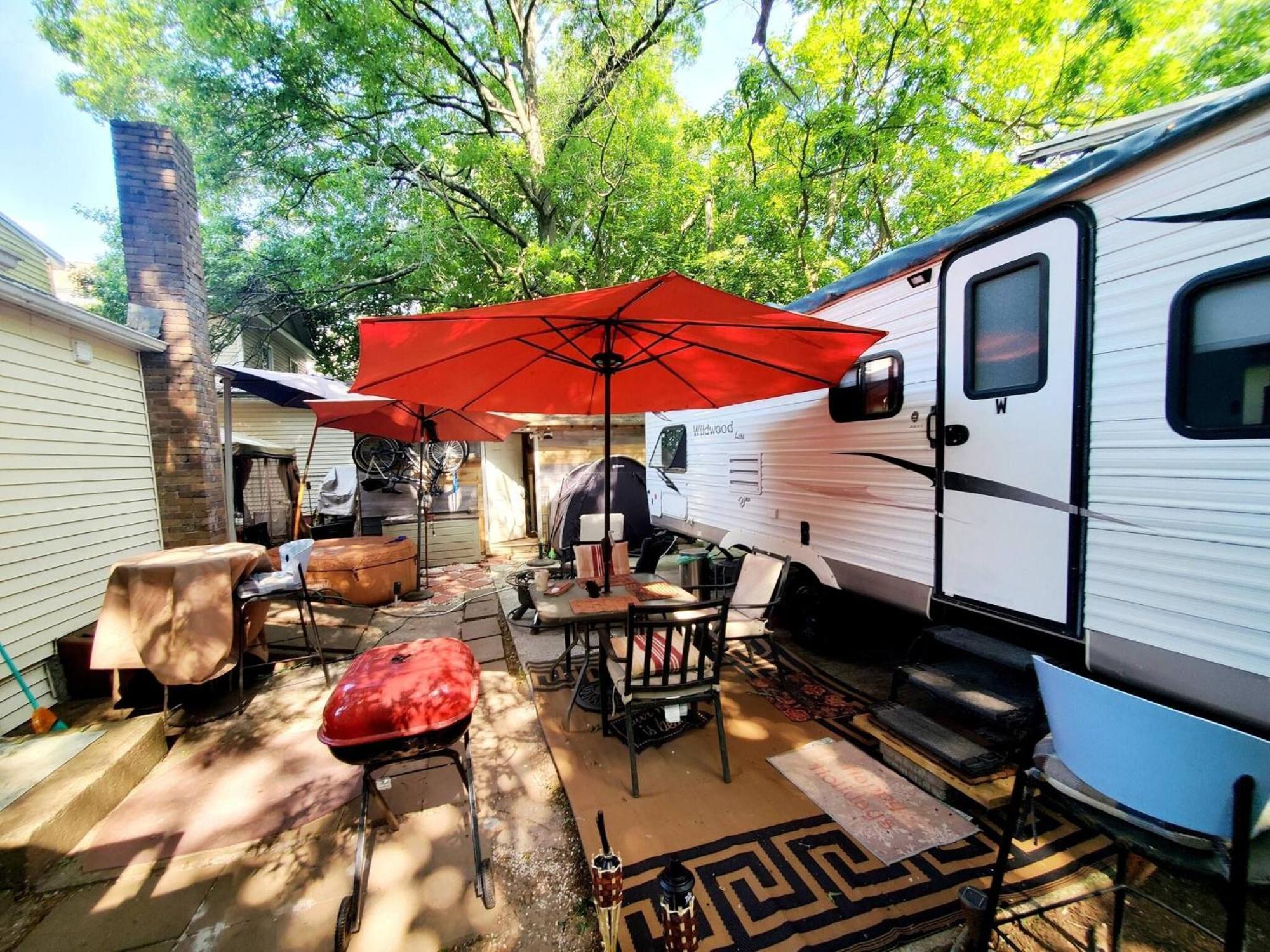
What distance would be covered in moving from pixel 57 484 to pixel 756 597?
18.5 ft

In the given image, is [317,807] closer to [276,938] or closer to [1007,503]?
[276,938]

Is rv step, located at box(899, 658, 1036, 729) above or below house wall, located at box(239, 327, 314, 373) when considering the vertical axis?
below

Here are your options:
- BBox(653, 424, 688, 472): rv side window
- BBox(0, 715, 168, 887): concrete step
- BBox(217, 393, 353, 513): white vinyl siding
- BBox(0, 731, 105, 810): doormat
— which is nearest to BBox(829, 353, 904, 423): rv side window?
BBox(653, 424, 688, 472): rv side window

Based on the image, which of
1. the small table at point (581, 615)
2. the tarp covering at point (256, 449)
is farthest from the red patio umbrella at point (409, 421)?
the small table at point (581, 615)

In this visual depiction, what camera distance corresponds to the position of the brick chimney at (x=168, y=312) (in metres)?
4.86

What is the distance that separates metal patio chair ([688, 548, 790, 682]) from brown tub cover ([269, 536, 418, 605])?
432 cm

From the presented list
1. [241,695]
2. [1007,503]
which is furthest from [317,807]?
[1007,503]

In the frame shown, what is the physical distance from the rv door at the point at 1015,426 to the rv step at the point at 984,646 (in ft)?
0.75

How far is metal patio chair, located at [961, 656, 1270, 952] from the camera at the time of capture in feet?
3.93

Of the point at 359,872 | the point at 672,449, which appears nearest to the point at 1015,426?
the point at 359,872

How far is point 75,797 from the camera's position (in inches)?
92.8

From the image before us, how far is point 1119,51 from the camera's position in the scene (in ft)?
26.8

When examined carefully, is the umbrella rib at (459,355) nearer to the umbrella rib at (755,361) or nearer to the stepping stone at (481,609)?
the umbrella rib at (755,361)

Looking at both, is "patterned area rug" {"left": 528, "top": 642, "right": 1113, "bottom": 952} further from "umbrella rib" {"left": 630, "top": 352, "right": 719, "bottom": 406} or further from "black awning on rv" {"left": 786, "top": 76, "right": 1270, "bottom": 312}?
"black awning on rv" {"left": 786, "top": 76, "right": 1270, "bottom": 312}
